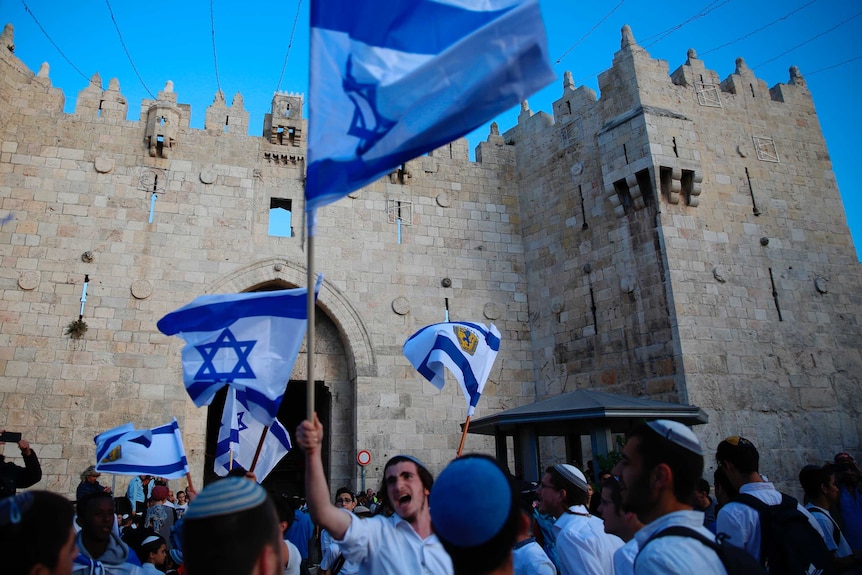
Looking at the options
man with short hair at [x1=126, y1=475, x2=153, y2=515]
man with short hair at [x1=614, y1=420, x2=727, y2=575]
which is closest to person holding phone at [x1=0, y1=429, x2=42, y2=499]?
man with short hair at [x1=614, y1=420, x2=727, y2=575]

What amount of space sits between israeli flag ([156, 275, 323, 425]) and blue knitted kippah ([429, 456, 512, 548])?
8.16 feet

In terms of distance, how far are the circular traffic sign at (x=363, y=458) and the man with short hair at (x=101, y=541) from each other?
867 cm

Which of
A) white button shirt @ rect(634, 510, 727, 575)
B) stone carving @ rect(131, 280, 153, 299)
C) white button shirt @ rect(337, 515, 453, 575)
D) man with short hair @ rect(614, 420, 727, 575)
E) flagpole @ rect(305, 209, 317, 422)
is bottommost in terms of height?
white button shirt @ rect(337, 515, 453, 575)

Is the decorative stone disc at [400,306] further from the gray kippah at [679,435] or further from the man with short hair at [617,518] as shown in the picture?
the gray kippah at [679,435]

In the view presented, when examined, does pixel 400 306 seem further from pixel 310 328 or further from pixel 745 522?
pixel 310 328

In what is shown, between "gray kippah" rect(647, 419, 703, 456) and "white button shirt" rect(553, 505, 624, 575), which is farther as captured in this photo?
"white button shirt" rect(553, 505, 624, 575)

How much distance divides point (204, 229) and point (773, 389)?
1127 cm

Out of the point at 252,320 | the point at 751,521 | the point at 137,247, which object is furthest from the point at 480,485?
the point at 137,247

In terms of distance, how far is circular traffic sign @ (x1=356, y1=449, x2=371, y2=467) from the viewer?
12.0 metres

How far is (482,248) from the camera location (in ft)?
47.5

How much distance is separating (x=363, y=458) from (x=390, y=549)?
378 inches

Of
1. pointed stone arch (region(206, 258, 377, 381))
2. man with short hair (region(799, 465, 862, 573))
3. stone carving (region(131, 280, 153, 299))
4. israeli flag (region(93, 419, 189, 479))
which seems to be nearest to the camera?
man with short hair (region(799, 465, 862, 573))

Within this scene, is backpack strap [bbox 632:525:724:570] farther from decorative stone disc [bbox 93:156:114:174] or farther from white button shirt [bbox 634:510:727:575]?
decorative stone disc [bbox 93:156:114:174]

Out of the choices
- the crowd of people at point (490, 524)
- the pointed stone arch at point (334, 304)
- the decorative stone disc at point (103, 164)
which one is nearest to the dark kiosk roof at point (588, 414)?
the crowd of people at point (490, 524)
